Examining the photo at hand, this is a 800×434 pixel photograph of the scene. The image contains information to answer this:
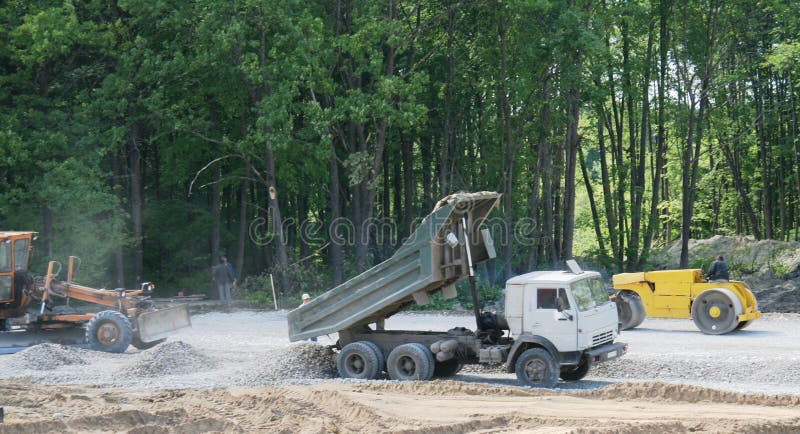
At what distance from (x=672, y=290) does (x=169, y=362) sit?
11.8 m

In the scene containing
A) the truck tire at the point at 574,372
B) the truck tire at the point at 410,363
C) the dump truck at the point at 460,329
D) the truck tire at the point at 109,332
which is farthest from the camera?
the truck tire at the point at 109,332

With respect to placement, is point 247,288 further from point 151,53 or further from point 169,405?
point 169,405

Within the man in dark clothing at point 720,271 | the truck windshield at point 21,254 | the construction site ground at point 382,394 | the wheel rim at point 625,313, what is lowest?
the construction site ground at point 382,394

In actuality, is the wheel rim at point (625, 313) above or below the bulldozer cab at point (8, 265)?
below

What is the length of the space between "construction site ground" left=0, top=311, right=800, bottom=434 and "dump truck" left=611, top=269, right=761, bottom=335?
1.98 feet

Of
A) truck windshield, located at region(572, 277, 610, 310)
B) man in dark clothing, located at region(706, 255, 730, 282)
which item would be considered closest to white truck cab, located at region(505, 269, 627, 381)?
truck windshield, located at region(572, 277, 610, 310)

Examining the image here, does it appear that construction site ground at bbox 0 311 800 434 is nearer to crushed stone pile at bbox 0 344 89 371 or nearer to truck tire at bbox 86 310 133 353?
crushed stone pile at bbox 0 344 89 371

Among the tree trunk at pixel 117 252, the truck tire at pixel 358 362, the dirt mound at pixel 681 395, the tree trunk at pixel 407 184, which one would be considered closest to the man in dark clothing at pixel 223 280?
the tree trunk at pixel 117 252

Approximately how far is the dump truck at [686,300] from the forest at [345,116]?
10597 millimetres

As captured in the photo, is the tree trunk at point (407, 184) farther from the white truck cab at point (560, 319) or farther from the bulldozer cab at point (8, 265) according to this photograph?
the white truck cab at point (560, 319)

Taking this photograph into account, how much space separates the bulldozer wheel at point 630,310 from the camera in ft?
72.4

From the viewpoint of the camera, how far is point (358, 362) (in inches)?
653

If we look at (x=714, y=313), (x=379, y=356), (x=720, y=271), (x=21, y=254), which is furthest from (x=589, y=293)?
(x=21, y=254)

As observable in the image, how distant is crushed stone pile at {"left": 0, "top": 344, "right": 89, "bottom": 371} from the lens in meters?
18.2
